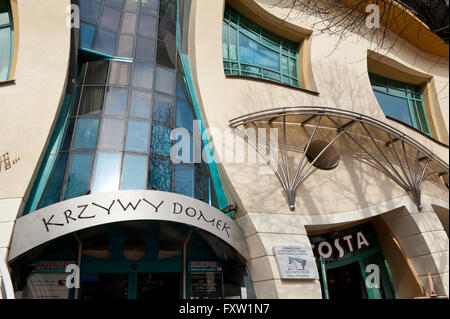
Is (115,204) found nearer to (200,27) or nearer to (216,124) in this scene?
(216,124)

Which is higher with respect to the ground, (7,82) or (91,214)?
(7,82)

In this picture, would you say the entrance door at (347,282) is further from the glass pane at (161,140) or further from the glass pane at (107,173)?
the glass pane at (107,173)

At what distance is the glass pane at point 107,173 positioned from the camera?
7457mm

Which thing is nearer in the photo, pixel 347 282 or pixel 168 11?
pixel 168 11

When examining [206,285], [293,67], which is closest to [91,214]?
[206,285]

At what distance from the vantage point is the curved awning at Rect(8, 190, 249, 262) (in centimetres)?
641

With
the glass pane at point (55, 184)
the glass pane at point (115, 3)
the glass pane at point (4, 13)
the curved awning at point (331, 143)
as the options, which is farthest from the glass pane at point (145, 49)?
the glass pane at point (4, 13)

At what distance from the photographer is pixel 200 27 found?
1009 centimetres

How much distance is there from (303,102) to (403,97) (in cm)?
657

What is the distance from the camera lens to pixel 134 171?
7750 millimetres

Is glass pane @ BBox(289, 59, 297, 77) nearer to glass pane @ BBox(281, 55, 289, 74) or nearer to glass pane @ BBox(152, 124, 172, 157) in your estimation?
glass pane @ BBox(281, 55, 289, 74)

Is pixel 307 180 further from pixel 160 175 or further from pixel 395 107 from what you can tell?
pixel 395 107

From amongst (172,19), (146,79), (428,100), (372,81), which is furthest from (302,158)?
(428,100)
